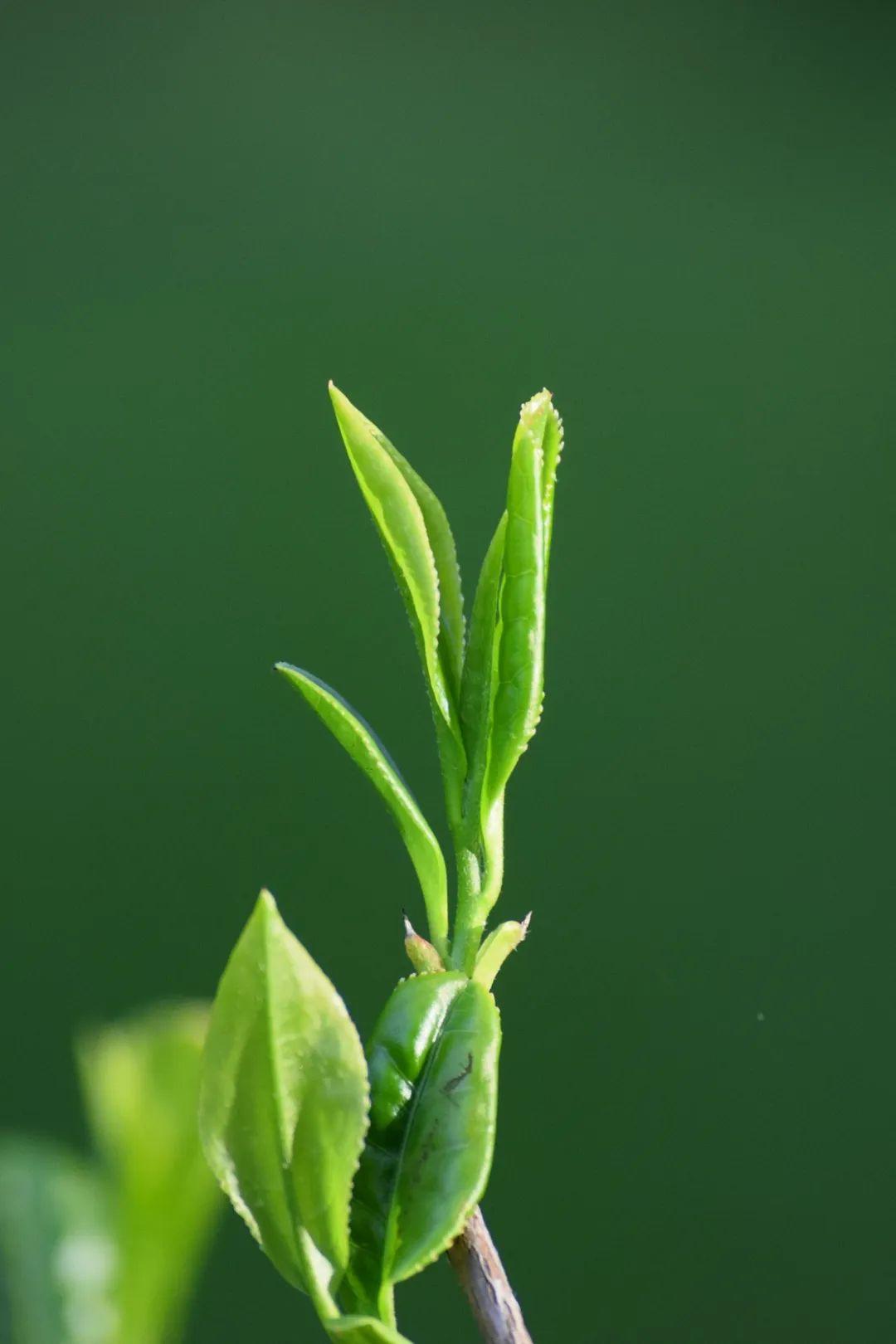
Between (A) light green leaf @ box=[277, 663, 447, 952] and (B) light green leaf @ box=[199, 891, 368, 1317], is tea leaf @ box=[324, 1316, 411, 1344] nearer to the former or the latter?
(B) light green leaf @ box=[199, 891, 368, 1317]

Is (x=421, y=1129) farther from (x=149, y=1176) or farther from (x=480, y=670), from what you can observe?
(x=149, y=1176)

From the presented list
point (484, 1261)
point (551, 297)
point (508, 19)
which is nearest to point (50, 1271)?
point (484, 1261)

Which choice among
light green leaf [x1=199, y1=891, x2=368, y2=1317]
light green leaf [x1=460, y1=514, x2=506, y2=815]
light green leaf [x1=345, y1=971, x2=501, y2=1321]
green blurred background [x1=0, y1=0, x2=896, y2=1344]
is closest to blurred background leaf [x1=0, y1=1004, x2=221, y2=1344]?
light green leaf [x1=199, y1=891, x2=368, y2=1317]

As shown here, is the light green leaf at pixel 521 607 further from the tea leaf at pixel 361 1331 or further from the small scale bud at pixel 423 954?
the tea leaf at pixel 361 1331

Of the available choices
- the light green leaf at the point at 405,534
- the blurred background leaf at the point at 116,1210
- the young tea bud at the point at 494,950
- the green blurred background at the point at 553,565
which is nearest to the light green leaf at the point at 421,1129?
the young tea bud at the point at 494,950

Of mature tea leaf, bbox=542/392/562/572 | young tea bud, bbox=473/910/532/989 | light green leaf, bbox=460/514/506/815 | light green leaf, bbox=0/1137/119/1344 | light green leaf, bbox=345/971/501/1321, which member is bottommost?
light green leaf, bbox=345/971/501/1321
